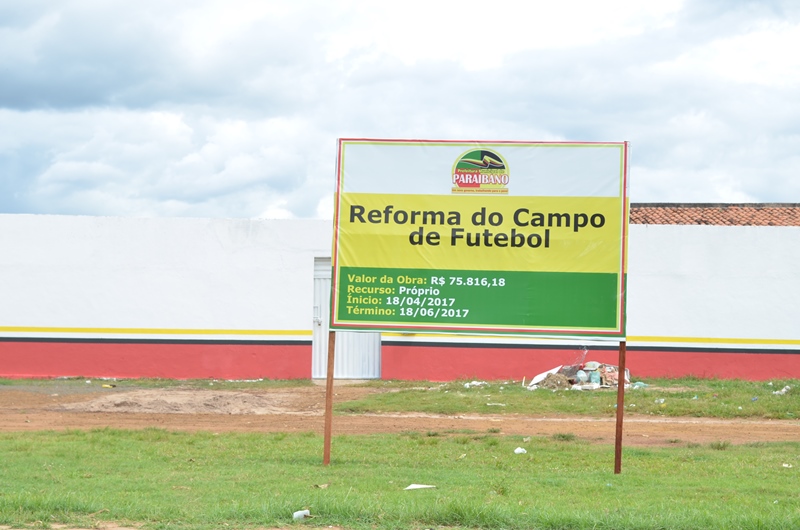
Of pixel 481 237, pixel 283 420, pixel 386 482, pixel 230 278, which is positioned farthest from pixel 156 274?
pixel 386 482

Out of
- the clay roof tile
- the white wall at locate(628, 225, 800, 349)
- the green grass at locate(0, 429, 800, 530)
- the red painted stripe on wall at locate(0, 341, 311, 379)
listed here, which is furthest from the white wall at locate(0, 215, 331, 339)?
the green grass at locate(0, 429, 800, 530)

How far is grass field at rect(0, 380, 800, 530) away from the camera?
23.2ft

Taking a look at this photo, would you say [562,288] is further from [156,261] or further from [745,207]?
[745,207]

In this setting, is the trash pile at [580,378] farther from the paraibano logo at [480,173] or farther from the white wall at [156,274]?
the paraibano logo at [480,173]

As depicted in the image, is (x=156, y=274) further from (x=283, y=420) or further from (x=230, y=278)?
(x=283, y=420)

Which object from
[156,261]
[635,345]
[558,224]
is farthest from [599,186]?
[156,261]

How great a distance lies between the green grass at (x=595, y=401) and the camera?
16.2m

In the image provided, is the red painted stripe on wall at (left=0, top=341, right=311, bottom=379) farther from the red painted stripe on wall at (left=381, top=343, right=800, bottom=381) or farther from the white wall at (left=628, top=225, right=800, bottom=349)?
the white wall at (left=628, top=225, right=800, bottom=349)

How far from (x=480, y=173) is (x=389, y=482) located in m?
3.41

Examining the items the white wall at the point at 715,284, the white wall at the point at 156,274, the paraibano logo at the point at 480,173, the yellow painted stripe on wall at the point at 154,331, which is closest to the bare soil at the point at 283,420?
the yellow painted stripe on wall at the point at 154,331

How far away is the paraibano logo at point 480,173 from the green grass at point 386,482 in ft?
9.87

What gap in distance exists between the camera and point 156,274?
74.7 feet

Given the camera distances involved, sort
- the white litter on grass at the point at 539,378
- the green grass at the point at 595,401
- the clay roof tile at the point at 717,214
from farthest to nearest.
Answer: the clay roof tile at the point at 717,214 < the white litter on grass at the point at 539,378 < the green grass at the point at 595,401

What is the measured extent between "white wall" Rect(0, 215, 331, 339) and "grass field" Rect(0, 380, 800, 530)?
964cm
